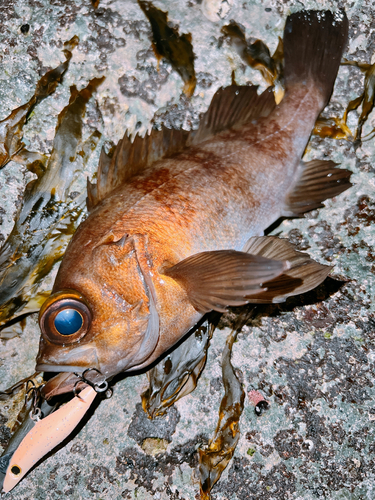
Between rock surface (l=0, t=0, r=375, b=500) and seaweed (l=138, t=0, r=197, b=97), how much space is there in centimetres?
5

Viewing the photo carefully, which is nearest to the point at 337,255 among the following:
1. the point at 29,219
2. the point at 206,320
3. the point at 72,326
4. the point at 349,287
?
the point at 349,287

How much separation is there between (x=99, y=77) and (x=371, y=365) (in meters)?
2.33

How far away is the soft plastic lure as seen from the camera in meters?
1.97

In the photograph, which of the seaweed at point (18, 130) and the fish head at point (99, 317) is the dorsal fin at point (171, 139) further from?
the seaweed at point (18, 130)

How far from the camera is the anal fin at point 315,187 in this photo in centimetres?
232

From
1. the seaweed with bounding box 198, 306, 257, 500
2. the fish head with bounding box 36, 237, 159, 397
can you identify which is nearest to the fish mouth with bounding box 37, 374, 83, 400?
A: the fish head with bounding box 36, 237, 159, 397

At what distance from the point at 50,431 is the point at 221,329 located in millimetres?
1030

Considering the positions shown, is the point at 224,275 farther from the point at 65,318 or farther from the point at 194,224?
the point at 65,318

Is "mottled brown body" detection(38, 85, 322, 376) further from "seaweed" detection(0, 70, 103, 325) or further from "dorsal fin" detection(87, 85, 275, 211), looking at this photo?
"seaweed" detection(0, 70, 103, 325)

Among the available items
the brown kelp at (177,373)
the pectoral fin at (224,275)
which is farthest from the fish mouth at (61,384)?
the pectoral fin at (224,275)

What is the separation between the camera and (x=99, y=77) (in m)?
2.54

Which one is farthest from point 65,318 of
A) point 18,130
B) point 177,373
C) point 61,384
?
point 18,130

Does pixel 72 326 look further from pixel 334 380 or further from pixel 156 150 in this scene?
pixel 334 380

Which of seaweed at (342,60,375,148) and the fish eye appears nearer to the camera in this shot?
the fish eye
